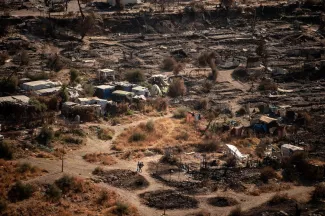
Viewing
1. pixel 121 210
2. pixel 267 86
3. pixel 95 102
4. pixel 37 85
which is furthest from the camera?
pixel 267 86

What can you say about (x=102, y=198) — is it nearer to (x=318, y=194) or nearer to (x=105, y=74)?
(x=318, y=194)

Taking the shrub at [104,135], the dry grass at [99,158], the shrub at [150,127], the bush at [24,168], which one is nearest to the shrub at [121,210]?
the dry grass at [99,158]

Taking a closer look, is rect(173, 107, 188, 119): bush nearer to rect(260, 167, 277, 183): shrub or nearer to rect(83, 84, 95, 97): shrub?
rect(83, 84, 95, 97): shrub

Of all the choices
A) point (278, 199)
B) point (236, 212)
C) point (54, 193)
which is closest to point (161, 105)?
point (278, 199)

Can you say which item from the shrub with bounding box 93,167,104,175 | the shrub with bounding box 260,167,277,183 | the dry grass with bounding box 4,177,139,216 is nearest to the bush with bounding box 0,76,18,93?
the shrub with bounding box 93,167,104,175

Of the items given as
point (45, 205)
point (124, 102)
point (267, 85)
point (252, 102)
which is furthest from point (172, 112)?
point (45, 205)

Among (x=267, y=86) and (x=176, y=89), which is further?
(x=267, y=86)

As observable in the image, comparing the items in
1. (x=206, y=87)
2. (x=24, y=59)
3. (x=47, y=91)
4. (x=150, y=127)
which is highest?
(x=24, y=59)

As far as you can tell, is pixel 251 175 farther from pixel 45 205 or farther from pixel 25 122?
pixel 25 122
